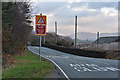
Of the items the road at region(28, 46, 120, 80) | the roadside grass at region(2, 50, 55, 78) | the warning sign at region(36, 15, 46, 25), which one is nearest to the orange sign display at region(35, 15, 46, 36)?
the warning sign at region(36, 15, 46, 25)

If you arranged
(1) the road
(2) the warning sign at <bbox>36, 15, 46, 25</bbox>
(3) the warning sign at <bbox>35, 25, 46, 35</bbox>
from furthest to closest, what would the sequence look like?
(3) the warning sign at <bbox>35, 25, 46, 35</bbox>, (2) the warning sign at <bbox>36, 15, 46, 25</bbox>, (1) the road

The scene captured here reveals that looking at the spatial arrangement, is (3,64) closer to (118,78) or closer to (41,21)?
(41,21)

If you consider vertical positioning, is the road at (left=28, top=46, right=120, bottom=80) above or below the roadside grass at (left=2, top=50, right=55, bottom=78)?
below

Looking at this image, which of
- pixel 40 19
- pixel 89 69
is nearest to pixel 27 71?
pixel 89 69

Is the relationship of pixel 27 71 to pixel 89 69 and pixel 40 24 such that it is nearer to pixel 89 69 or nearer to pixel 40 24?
pixel 89 69

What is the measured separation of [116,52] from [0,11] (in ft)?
68.4

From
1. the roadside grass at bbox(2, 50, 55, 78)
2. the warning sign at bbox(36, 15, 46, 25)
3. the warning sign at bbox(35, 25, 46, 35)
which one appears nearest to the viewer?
the roadside grass at bbox(2, 50, 55, 78)

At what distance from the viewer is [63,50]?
4591 cm

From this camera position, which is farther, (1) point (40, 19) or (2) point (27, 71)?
(1) point (40, 19)

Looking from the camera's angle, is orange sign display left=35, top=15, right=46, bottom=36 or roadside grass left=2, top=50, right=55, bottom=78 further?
orange sign display left=35, top=15, right=46, bottom=36

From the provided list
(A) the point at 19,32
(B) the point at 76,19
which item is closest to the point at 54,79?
(A) the point at 19,32

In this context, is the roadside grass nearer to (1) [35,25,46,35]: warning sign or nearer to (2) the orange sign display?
(1) [35,25,46,35]: warning sign

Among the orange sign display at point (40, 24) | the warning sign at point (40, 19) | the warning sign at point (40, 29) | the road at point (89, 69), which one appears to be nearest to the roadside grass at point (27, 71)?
the road at point (89, 69)

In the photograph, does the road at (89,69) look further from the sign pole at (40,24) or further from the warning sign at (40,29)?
the sign pole at (40,24)
